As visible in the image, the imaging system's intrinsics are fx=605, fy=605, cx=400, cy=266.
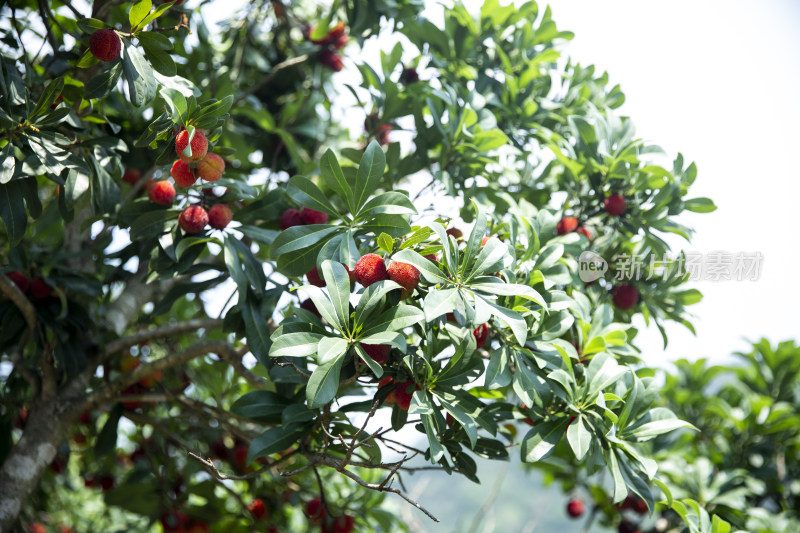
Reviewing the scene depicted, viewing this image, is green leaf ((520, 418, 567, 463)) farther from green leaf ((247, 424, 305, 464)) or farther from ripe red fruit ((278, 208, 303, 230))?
ripe red fruit ((278, 208, 303, 230))

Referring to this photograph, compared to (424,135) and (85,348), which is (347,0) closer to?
(424,135)

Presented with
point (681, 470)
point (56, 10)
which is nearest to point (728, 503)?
point (681, 470)

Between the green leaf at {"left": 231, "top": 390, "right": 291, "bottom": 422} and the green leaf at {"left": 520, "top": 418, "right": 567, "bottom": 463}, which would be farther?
the green leaf at {"left": 231, "top": 390, "right": 291, "bottom": 422}

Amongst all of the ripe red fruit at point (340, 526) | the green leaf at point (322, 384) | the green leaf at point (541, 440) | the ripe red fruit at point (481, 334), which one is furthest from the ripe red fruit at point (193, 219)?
the ripe red fruit at point (340, 526)

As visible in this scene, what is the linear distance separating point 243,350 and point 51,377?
67 centimetres

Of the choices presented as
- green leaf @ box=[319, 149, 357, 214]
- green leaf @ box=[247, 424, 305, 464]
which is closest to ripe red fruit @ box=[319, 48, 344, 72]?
green leaf @ box=[319, 149, 357, 214]

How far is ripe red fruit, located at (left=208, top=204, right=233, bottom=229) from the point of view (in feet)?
5.09

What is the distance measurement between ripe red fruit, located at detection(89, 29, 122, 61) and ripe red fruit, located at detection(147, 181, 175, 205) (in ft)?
1.18

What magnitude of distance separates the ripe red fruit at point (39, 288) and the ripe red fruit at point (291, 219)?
0.78 m

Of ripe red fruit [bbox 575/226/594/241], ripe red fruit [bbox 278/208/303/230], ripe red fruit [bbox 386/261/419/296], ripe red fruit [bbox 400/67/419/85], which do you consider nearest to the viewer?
ripe red fruit [bbox 386/261/419/296]

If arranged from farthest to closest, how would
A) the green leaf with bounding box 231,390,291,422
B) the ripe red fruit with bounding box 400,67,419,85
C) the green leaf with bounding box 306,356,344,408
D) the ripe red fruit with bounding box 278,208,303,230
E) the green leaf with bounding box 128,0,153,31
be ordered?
the ripe red fruit with bounding box 400,67,419,85
the ripe red fruit with bounding box 278,208,303,230
the green leaf with bounding box 231,390,291,422
the green leaf with bounding box 128,0,153,31
the green leaf with bounding box 306,356,344,408

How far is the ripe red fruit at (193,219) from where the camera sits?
1512mm

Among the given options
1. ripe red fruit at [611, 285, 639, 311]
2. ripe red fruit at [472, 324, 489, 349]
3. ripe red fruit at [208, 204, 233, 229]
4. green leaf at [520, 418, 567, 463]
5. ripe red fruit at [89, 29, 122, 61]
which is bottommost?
green leaf at [520, 418, 567, 463]

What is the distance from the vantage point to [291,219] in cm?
159
